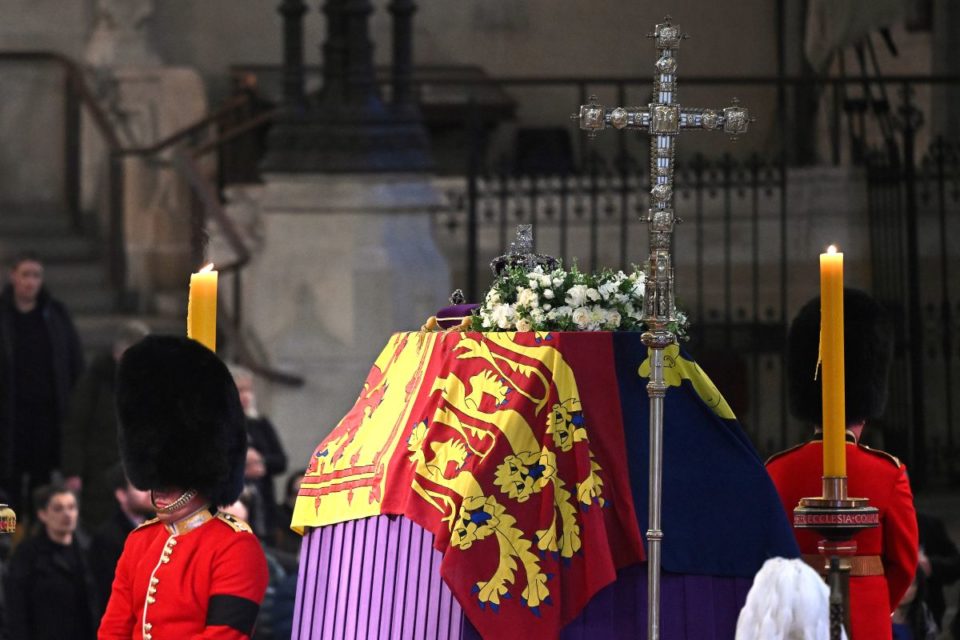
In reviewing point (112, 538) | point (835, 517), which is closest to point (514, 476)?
point (835, 517)

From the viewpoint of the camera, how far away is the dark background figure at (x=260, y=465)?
1093cm

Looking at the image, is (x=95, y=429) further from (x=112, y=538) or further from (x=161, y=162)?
Answer: (x=161, y=162)

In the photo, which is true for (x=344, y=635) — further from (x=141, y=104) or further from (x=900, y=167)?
(x=141, y=104)

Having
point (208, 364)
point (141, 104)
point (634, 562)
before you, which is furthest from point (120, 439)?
point (141, 104)

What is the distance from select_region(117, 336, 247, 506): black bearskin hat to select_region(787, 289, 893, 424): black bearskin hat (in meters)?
1.72

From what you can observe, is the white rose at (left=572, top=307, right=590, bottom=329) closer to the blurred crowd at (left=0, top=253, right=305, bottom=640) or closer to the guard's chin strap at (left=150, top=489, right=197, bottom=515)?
the guard's chin strap at (left=150, top=489, right=197, bottom=515)

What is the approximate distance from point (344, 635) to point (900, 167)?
8686 mm

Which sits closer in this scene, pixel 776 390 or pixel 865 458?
pixel 865 458

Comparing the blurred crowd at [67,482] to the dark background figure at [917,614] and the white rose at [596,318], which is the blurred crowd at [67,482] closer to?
the dark background figure at [917,614]

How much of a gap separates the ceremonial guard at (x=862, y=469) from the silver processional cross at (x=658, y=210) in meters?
0.79

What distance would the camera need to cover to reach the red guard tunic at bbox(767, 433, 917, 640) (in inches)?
257

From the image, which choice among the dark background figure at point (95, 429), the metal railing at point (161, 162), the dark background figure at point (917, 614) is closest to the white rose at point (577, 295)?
the dark background figure at point (917, 614)

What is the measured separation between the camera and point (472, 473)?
19.3 feet

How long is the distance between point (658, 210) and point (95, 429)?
6.37m
